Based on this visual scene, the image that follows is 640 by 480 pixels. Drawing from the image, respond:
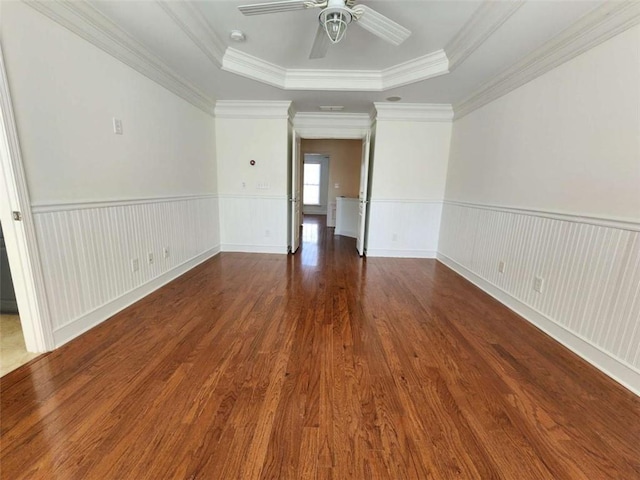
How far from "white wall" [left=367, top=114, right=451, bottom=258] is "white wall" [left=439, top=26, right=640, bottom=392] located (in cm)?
112

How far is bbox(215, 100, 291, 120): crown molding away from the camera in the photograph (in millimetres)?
4168

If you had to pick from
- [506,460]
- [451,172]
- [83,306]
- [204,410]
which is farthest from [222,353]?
[451,172]

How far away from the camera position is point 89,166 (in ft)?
6.89

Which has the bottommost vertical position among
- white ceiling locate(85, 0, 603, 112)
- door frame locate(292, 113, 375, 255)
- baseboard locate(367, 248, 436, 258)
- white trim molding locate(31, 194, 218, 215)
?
baseboard locate(367, 248, 436, 258)

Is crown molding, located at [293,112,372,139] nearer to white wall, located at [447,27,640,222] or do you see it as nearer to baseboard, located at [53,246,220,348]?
white wall, located at [447,27,640,222]

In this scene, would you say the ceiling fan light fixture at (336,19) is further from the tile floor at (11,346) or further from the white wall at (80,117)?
the tile floor at (11,346)

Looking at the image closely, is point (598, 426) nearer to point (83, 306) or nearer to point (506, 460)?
point (506, 460)

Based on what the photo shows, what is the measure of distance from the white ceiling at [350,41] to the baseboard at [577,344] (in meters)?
2.24

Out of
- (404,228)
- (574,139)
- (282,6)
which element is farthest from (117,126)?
(404,228)

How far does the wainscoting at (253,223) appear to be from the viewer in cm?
455

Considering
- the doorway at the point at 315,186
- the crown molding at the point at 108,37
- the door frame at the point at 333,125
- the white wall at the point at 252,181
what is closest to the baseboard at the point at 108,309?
the white wall at the point at 252,181

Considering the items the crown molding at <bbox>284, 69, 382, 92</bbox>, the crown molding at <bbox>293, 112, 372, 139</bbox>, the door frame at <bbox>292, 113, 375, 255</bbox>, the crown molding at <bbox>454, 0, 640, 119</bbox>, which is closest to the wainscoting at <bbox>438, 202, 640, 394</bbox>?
the crown molding at <bbox>454, 0, 640, 119</bbox>

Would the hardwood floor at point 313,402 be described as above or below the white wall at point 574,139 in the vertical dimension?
below

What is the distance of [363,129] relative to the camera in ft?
16.1
